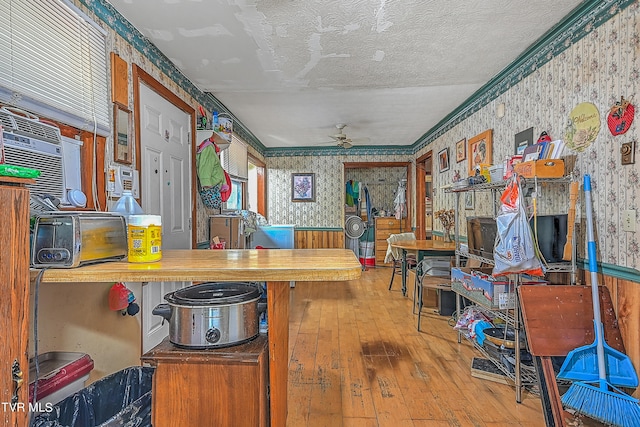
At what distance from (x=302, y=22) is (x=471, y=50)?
49.5 inches

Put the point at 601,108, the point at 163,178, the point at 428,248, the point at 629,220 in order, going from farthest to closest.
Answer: the point at 428,248, the point at 163,178, the point at 601,108, the point at 629,220

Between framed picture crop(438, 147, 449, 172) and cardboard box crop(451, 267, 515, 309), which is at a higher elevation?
framed picture crop(438, 147, 449, 172)

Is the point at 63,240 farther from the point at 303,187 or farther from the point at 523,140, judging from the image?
the point at 303,187

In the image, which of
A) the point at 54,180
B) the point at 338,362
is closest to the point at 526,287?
the point at 338,362

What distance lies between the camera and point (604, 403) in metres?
1.60

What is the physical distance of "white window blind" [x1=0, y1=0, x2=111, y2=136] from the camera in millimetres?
1359

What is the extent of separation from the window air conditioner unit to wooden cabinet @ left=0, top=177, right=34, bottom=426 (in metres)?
0.54

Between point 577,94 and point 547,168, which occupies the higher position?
point 577,94

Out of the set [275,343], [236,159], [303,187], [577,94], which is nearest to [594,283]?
[577,94]

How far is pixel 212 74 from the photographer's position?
282 cm

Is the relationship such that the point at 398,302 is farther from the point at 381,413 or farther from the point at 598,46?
the point at 598,46

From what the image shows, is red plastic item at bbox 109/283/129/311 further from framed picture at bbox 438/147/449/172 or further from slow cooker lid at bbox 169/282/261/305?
framed picture at bbox 438/147/449/172

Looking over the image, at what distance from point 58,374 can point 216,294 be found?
0.72m

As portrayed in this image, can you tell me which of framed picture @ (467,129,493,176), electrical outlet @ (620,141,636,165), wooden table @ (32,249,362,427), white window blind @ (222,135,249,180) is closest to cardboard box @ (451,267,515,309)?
electrical outlet @ (620,141,636,165)
